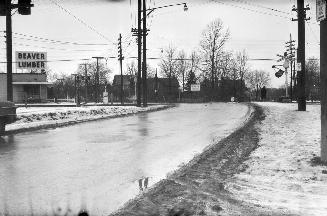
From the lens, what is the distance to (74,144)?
12680mm

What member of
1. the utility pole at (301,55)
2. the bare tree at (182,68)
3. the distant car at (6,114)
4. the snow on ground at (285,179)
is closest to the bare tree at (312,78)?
the bare tree at (182,68)

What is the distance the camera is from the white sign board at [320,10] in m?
8.31

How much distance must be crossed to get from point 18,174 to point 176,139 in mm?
6376

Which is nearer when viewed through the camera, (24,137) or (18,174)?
(18,174)

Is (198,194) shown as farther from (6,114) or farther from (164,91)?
(164,91)

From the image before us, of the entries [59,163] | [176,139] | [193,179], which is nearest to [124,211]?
[193,179]

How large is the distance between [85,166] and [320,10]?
5.13 metres

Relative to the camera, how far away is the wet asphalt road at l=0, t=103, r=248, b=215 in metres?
6.17

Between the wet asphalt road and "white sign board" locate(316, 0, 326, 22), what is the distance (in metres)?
3.78

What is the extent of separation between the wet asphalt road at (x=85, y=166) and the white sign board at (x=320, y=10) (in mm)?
3778

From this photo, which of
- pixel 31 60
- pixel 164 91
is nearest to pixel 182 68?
pixel 164 91

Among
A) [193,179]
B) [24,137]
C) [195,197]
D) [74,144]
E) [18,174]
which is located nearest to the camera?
[195,197]

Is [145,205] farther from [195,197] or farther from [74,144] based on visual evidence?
[74,144]

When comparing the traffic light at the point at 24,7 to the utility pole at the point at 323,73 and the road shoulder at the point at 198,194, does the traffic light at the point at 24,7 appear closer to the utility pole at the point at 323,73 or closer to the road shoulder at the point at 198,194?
the road shoulder at the point at 198,194
